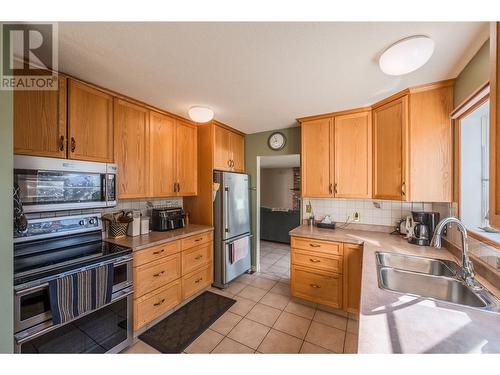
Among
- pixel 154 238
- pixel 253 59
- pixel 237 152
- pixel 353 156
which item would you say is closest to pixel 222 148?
pixel 237 152

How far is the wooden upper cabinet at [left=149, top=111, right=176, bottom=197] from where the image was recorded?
2.29m

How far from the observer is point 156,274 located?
1.96 metres

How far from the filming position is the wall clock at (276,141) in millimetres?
3080

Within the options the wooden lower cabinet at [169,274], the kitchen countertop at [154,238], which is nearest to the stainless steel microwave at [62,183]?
the kitchen countertop at [154,238]

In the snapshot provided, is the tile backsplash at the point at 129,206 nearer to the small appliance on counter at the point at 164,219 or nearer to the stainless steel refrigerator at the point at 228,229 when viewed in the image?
the small appliance on counter at the point at 164,219

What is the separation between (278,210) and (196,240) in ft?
8.98

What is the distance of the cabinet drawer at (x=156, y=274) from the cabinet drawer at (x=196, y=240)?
0.42 ft

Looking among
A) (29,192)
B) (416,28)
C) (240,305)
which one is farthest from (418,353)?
(29,192)

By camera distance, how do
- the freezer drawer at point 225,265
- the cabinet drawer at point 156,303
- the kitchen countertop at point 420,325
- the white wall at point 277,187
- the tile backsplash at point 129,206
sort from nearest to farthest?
the kitchen countertop at point 420,325 → the tile backsplash at point 129,206 → the cabinet drawer at point 156,303 → the freezer drawer at point 225,265 → the white wall at point 277,187

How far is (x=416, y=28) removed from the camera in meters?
1.10

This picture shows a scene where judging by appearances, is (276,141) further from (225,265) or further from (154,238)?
(154,238)

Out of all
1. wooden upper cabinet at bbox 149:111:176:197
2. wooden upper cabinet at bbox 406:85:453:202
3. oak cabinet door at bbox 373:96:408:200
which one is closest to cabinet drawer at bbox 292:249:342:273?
oak cabinet door at bbox 373:96:408:200
